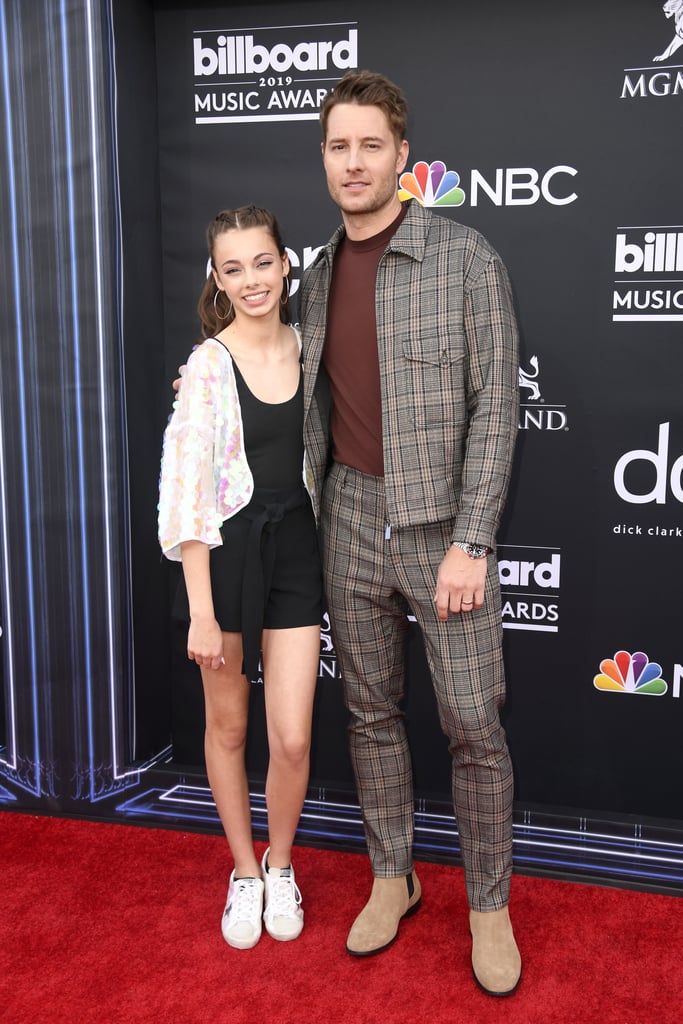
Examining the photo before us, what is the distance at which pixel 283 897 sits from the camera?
86.0 inches

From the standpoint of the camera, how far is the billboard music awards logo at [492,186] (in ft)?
7.97

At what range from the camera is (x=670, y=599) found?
99.8 inches

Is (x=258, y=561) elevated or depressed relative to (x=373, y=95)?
depressed

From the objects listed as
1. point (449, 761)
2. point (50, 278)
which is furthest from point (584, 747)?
point (50, 278)

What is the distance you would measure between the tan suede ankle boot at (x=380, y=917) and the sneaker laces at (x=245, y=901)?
229 millimetres

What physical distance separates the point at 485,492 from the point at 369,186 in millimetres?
646

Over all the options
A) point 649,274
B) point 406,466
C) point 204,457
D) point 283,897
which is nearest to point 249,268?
point 204,457

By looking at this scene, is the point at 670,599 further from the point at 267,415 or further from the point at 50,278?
the point at 50,278

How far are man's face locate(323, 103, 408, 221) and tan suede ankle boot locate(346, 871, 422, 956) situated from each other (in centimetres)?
151

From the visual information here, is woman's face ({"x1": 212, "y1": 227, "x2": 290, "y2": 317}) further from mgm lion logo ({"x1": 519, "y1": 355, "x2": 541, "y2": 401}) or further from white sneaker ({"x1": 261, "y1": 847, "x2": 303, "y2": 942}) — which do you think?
white sneaker ({"x1": 261, "y1": 847, "x2": 303, "y2": 942})

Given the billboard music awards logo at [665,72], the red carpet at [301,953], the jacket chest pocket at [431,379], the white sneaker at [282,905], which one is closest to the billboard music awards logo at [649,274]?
the billboard music awards logo at [665,72]

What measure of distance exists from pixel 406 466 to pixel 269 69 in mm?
1364

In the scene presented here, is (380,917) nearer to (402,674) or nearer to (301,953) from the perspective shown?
(301,953)

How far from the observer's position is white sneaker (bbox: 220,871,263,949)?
2.13m
